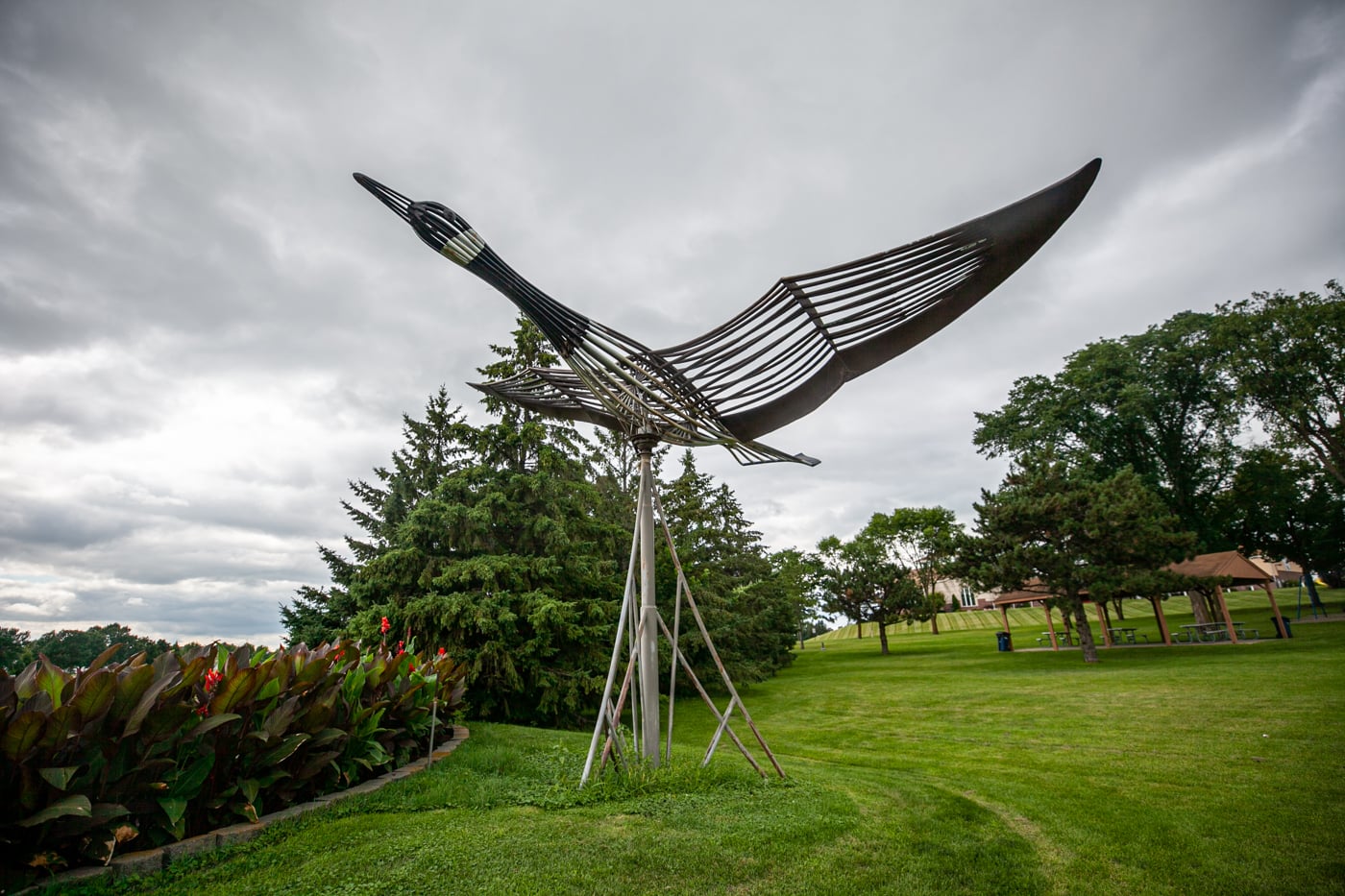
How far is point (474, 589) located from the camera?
9.90 m

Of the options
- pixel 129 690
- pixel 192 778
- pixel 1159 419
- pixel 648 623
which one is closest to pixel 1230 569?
pixel 1159 419

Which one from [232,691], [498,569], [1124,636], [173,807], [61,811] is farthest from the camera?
[1124,636]

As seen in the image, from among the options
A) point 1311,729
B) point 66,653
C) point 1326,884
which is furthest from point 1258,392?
point 66,653

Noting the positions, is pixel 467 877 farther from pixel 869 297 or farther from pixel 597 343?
pixel 869 297

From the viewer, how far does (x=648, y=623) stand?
15.1ft

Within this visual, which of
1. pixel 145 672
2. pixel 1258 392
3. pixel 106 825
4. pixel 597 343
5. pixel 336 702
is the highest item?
pixel 1258 392

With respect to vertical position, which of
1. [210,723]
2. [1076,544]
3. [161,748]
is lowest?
[161,748]

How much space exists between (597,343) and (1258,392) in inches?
1089

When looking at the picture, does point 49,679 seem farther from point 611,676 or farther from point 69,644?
point 69,644

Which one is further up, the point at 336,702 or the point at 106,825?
the point at 336,702

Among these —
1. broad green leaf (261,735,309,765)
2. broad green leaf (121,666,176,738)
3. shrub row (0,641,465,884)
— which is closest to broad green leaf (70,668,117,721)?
shrub row (0,641,465,884)

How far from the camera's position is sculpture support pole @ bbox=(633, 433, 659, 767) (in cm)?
445

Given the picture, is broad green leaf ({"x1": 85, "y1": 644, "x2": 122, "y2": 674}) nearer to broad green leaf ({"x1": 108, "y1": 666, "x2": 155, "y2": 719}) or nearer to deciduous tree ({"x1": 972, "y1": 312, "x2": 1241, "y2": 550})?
broad green leaf ({"x1": 108, "y1": 666, "x2": 155, "y2": 719})

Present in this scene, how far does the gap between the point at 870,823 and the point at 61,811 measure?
4237 millimetres
